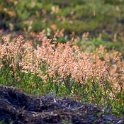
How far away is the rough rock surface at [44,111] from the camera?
684cm

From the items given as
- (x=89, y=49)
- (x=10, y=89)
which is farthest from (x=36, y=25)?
(x=10, y=89)

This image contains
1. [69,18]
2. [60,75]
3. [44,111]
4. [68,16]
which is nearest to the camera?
[44,111]

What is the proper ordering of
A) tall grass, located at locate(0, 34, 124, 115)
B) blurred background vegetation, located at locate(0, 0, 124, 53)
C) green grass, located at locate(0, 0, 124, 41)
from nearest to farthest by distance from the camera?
tall grass, located at locate(0, 34, 124, 115)
blurred background vegetation, located at locate(0, 0, 124, 53)
green grass, located at locate(0, 0, 124, 41)

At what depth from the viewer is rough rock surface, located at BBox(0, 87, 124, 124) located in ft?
22.4

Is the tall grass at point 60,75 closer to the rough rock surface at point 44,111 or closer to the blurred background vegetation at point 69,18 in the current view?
the rough rock surface at point 44,111

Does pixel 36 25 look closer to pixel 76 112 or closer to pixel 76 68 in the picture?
pixel 76 68

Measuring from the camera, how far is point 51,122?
22.4ft

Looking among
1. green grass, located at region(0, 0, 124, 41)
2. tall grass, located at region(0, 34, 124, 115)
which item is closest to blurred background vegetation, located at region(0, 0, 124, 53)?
green grass, located at region(0, 0, 124, 41)

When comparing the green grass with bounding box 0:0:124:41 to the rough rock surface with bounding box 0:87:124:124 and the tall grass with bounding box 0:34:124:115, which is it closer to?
the tall grass with bounding box 0:34:124:115

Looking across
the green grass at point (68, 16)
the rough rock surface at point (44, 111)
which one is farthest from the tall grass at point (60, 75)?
the green grass at point (68, 16)

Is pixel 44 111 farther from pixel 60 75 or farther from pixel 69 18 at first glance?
pixel 69 18

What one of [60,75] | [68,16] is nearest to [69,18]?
[68,16]

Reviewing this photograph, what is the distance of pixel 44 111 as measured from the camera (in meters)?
7.15

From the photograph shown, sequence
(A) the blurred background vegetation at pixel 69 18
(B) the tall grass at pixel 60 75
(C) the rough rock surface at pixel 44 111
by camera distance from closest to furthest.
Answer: (C) the rough rock surface at pixel 44 111, (B) the tall grass at pixel 60 75, (A) the blurred background vegetation at pixel 69 18
